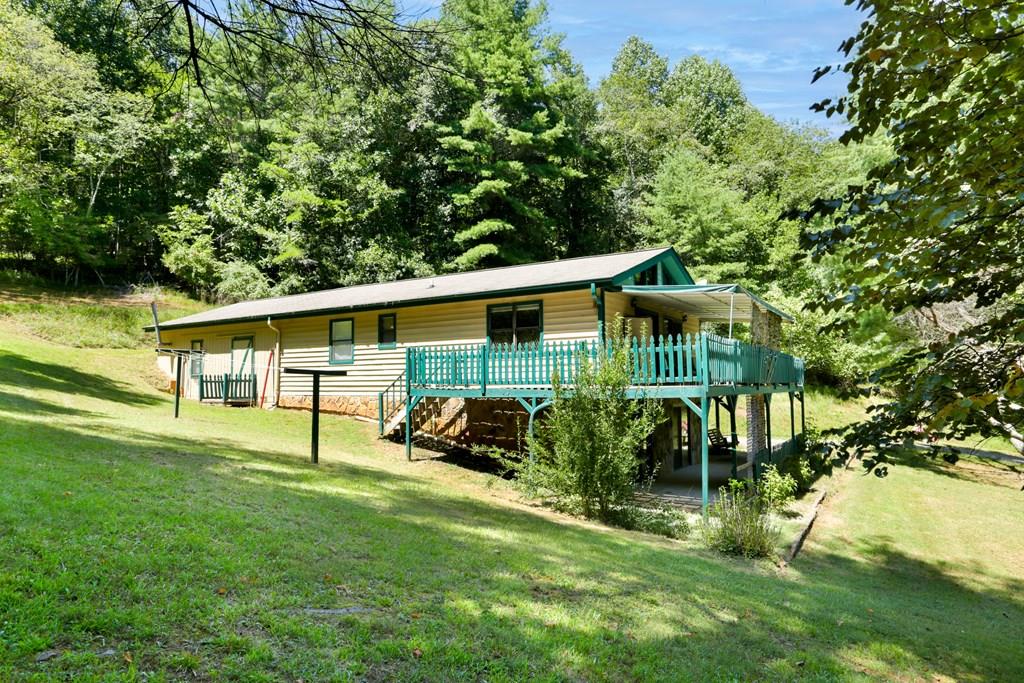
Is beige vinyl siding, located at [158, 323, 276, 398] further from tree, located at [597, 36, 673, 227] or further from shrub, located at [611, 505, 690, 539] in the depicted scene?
tree, located at [597, 36, 673, 227]

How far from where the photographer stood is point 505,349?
14125mm

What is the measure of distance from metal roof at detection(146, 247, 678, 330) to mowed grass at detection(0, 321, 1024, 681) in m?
5.39

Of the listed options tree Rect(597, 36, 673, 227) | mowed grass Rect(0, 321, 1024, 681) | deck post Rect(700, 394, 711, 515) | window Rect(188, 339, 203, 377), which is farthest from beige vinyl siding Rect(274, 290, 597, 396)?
tree Rect(597, 36, 673, 227)

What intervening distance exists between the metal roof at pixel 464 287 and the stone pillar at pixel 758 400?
10.3 ft

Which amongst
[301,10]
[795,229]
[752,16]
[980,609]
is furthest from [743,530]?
[795,229]

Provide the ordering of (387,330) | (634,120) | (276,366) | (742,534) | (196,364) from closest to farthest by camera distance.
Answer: (742,534) < (387,330) < (276,366) < (196,364) < (634,120)

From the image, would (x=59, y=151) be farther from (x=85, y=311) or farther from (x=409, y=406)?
(x=409, y=406)

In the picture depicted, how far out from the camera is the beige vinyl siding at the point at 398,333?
14.5 meters

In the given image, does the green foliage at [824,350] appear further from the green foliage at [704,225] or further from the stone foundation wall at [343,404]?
the stone foundation wall at [343,404]

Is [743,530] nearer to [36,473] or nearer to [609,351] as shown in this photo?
[609,351]

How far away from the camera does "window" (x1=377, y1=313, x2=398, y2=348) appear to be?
57.7ft

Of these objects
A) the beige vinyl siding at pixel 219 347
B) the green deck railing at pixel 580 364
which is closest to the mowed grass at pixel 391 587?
the green deck railing at pixel 580 364

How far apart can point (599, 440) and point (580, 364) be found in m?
1.36

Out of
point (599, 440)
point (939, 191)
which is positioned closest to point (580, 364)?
point (599, 440)
